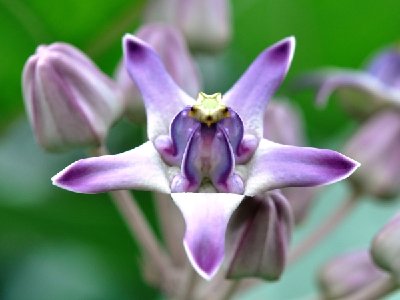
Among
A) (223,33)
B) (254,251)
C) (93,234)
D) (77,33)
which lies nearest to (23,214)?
(93,234)

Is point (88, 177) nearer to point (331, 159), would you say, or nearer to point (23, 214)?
point (331, 159)

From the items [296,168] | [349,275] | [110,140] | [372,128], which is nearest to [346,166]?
[296,168]

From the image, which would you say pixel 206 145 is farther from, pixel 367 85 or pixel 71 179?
pixel 367 85

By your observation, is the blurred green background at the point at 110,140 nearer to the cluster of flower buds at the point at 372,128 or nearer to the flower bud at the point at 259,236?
the cluster of flower buds at the point at 372,128

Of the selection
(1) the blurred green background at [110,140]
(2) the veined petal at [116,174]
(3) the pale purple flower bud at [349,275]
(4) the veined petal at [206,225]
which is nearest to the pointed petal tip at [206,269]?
(4) the veined petal at [206,225]

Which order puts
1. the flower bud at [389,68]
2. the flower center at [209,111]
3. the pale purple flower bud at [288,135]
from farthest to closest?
the flower bud at [389,68] → the pale purple flower bud at [288,135] → the flower center at [209,111]

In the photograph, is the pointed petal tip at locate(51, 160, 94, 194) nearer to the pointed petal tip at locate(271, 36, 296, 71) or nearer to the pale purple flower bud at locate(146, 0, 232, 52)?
the pointed petal tip at locate(271, 36, 296, 71)
